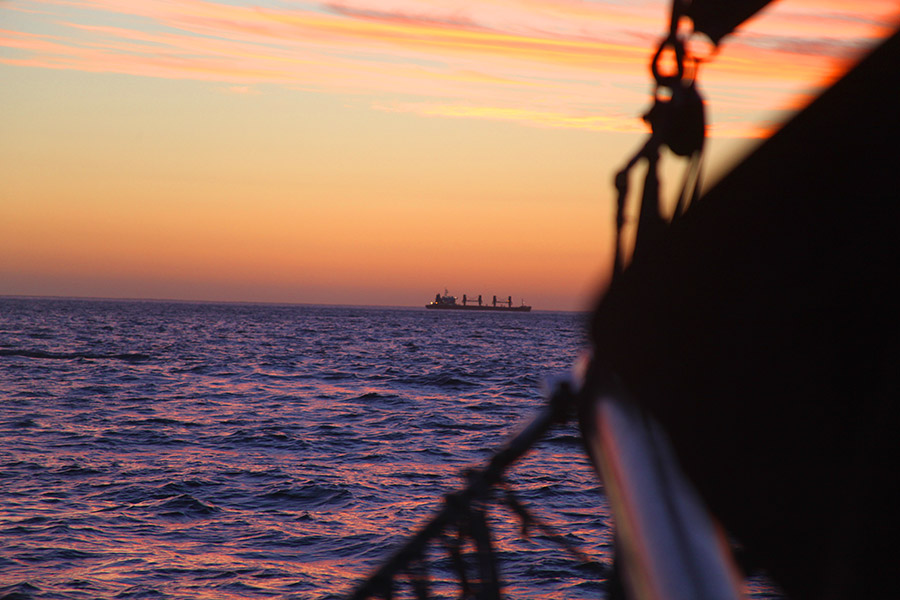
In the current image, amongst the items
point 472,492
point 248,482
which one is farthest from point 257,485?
point 472,492

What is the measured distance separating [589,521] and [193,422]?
17.8 meters

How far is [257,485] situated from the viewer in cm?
1980

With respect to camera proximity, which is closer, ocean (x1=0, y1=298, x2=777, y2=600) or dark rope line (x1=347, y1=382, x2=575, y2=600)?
dark rope line (x1=347, y1=382, x2=575, y2=600)

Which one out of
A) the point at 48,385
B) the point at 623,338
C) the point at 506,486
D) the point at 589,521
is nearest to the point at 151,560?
the point at 589,521

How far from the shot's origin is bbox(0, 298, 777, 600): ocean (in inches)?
527

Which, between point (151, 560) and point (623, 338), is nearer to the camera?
point (623, 338)

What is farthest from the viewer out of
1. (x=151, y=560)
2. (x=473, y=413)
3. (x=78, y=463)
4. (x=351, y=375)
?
(x=351, y=375)

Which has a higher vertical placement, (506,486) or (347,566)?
(506,486)

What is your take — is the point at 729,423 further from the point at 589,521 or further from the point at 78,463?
the point at 78,463

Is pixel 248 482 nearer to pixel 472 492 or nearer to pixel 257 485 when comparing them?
pixel 257 485

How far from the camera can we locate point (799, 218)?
1482 mm

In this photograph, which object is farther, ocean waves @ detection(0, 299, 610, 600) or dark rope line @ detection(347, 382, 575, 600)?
ocean waves @ detection(0, 299, 610, 600)

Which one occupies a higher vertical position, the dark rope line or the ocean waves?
the dark rope line

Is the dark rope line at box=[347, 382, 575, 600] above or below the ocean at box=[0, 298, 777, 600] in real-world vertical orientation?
above
